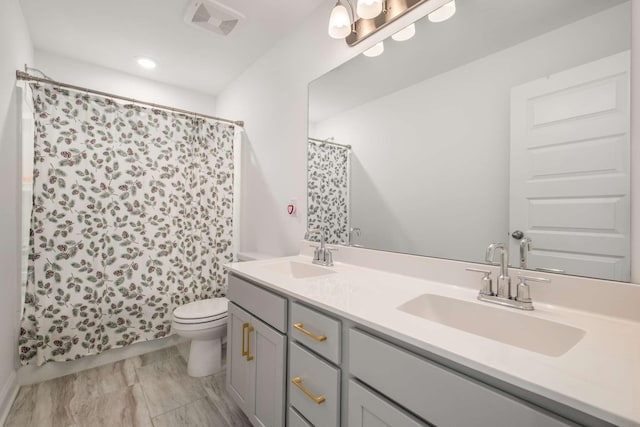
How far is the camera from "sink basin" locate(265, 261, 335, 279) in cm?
157

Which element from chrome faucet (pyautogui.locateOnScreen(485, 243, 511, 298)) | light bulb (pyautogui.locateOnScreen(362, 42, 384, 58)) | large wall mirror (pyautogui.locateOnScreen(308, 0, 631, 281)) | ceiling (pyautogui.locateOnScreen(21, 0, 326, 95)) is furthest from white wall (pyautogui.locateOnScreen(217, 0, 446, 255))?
chrome faucet (pyautogui.locateOnScreen(485, 243, 511, 298))

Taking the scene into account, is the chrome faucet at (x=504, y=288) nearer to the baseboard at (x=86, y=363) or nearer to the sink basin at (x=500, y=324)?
the sink basin at (x=500, y=324)

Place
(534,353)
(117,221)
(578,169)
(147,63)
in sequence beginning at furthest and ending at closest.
→ (147,63) < (117,221) < (578,169) < (534,353)

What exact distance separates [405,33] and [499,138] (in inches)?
28.0

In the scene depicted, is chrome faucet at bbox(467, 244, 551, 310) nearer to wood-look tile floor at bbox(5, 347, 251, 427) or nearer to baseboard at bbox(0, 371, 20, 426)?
wood-look tile floor at bbox(5, 347, 251, 427)

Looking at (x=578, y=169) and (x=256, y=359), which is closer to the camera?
(x=578, y=169)

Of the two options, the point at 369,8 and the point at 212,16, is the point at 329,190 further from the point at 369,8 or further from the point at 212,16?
the point at 212,16

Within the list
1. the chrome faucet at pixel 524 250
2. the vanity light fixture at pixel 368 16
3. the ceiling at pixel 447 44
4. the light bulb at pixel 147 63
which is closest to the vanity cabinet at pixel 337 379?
the chrome faucet at pixel 524 250

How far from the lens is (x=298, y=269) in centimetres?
170

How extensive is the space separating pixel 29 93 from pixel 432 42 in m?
2.70

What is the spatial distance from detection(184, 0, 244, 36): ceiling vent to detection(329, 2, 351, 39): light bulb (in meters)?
0.79

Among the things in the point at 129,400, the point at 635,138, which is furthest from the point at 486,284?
the point at 129,400

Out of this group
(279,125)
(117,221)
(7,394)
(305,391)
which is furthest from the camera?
(279,125)

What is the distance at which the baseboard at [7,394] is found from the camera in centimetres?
148
